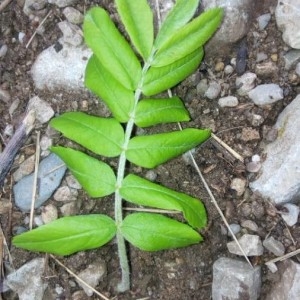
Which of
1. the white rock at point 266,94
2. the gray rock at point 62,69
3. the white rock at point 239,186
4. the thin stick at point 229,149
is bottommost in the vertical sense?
the white rock at point 239,186

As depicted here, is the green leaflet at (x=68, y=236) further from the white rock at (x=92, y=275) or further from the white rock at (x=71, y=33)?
the white rock at (x=71, y=33)

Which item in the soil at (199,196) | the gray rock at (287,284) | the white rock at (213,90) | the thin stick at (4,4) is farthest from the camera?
the thin stick at (4,4)

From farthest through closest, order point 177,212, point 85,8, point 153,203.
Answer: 1. point 85,8
2. point 177,212
3. point 153,203

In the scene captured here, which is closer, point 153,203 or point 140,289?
point 153,203

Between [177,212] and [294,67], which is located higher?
[294,67]

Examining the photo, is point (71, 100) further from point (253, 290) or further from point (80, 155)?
point (253, 290)

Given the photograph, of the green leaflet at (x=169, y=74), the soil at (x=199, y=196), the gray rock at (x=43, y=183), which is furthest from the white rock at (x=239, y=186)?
the gray rock at (x=43, y=183)

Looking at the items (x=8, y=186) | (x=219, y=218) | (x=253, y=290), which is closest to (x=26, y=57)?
(x=8, y=186)

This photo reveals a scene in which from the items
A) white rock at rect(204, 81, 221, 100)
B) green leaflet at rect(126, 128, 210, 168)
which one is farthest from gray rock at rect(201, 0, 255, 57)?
green leaflet at rect(126, 128, 210, 168)
